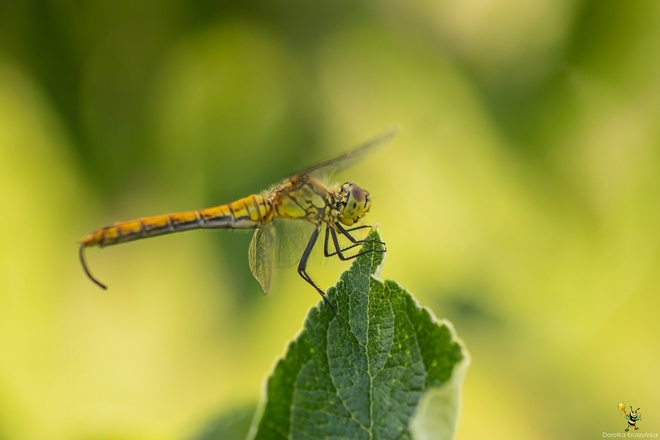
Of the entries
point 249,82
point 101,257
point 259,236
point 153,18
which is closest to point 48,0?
point 153,18

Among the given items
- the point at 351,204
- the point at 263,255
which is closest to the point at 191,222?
the point at 263,255

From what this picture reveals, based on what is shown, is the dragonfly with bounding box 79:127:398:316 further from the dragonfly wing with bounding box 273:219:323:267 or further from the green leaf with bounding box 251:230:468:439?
the green leaf with bounding box 251:230:468:439

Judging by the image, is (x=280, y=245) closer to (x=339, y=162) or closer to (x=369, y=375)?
(x=339, y=162)

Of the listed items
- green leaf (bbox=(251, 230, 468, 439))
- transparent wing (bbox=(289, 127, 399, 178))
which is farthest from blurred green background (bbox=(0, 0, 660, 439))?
green leaf (bbox=(251, 230, 468, 439))

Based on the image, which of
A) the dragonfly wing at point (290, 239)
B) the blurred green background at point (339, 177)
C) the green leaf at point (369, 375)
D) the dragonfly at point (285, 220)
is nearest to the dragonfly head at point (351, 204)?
the dragonfly at point (285, 220)

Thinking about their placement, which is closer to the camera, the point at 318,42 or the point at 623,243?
the point at 623,243

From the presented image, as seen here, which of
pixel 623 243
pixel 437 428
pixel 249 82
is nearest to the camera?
pixel 437 428

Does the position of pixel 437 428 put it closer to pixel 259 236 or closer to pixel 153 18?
pixel 259 236
